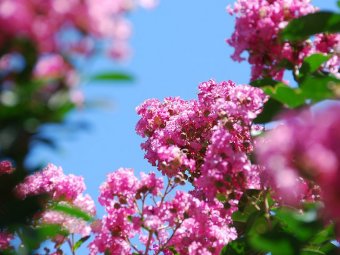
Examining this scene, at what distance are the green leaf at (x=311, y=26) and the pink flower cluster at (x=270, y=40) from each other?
0.08m

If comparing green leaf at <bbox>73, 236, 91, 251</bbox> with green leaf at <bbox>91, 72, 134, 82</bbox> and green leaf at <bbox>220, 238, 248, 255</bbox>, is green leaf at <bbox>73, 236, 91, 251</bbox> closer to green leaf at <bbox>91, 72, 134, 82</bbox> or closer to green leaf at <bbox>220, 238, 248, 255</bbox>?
green leaf at <bbox>220, 238, 248, 255</bbox>

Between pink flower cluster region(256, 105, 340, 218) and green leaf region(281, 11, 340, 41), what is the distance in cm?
85

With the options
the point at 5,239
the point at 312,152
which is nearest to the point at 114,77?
the point at 312,152

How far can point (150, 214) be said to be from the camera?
3.46 m

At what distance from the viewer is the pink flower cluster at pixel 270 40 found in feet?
9.82

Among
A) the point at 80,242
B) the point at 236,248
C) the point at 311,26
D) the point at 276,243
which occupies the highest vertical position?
the point at 311,26

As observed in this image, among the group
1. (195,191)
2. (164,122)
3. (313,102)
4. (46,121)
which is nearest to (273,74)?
(313,102)

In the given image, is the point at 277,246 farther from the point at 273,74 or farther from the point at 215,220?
the point at 215,220

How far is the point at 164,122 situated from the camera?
5.73 m

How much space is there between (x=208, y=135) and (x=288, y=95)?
8.80ft

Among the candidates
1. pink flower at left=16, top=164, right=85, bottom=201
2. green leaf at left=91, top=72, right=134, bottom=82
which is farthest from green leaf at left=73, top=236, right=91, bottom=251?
green leaf at left=91, top=72, right=134, bottom=82

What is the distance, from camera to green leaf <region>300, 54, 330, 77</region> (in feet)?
9.68

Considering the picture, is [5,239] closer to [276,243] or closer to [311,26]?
[276,243]

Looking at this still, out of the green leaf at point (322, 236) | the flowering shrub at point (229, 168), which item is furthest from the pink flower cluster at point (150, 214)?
the green leaf at point (322, 236)
